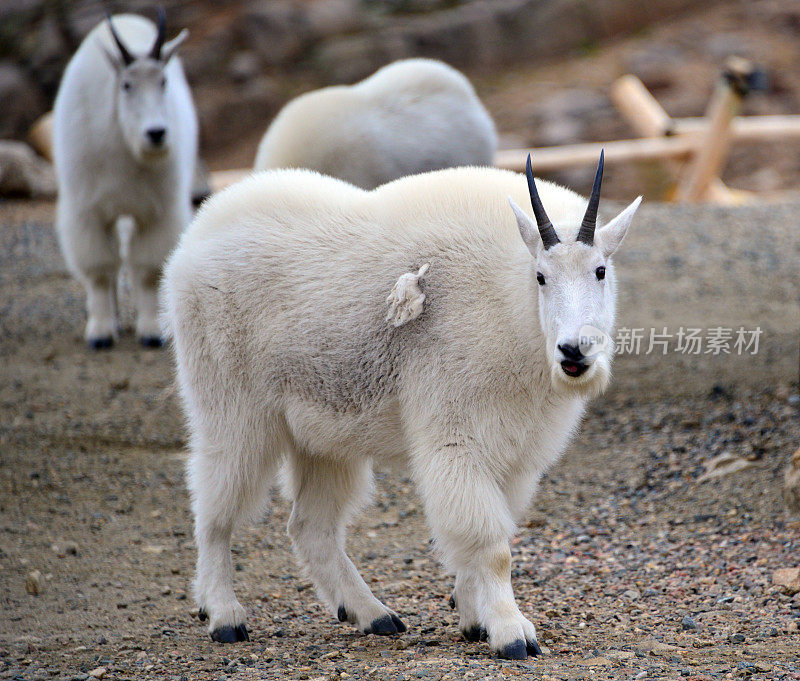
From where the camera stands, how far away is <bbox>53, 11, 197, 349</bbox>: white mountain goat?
731cm

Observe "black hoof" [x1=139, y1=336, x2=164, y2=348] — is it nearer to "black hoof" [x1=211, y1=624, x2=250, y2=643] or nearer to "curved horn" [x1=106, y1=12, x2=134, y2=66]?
"curved horn" [x1=106, y1=12, x2=134, y2=66]

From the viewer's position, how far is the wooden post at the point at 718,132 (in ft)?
38.1

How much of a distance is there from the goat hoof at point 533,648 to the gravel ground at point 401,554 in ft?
0.14

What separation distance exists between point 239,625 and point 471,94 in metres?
4.49

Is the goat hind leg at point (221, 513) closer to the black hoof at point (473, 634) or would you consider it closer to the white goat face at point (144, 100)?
the black hoof at point (473, 634)

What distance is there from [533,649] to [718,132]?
9506mm

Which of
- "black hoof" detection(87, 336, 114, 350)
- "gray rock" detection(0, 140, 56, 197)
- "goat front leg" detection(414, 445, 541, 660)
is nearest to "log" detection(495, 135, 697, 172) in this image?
"black hoof" detection(87, 336, 114, 350)

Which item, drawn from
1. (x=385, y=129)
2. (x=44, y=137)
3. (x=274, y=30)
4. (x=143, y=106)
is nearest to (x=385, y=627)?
(x=385, y=129)

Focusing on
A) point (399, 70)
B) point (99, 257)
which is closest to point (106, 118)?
point (99, 257)

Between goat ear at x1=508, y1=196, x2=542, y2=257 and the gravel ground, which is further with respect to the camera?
the gravel ground

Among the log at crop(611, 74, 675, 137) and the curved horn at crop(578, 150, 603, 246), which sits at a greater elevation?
the curved horn at crop(578, 150, 603, 246)

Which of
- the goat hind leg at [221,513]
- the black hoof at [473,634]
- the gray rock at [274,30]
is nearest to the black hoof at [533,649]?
the black hoof at [473,634]

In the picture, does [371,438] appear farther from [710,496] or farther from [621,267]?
[621,267]

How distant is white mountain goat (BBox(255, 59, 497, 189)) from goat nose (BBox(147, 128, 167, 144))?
0.79 meters
